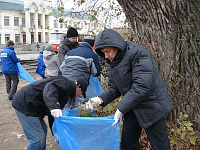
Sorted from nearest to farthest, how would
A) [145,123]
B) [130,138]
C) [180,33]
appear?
[145,123]
[130,138]
[180,33]

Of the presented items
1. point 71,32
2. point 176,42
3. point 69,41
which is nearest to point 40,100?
point 176,42

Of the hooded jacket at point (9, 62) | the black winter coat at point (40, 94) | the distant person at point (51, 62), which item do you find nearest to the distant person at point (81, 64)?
the black winter coat at point (40, 94)

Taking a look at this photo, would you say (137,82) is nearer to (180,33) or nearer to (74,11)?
(180,33)

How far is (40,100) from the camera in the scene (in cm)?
251

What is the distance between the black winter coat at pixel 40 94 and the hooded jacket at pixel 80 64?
3.40 ft

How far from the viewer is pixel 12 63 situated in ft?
19.1

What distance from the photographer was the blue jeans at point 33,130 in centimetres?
260

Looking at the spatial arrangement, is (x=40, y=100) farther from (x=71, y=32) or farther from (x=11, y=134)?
(x=71, y=32)

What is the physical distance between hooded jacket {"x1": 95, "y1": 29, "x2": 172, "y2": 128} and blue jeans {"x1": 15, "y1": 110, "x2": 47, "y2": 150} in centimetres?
106

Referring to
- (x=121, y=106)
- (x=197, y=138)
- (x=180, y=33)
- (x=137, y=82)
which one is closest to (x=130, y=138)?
(x=121, y=106)

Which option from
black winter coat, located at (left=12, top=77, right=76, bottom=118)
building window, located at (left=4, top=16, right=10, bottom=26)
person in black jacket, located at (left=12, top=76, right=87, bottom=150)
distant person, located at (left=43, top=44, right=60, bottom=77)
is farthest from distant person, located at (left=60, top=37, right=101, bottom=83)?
building window, located at (left=4, top=16, right=10, bottom=26)

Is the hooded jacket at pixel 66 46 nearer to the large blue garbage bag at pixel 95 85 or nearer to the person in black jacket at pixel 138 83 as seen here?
the large blue garbage bag at pixel 95 85

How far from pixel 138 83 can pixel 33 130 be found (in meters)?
1.38

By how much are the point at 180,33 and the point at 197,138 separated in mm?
1324
